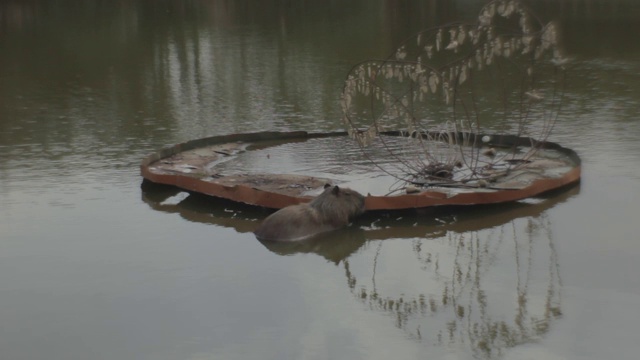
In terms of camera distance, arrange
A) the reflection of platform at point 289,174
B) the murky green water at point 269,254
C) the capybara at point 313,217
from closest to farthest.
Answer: the murky green water at point 269,254, the capybara at point 313,217, the reflection of platform at point 289,174

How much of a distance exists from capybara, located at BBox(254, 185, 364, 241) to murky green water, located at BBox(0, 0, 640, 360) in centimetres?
9

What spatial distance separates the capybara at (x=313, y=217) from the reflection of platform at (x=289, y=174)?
0.57ft

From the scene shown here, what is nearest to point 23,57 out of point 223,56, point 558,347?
point 223,56

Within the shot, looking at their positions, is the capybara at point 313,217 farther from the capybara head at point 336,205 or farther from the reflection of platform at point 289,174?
the reflection of platform at point 289,174

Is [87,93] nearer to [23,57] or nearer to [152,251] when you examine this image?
[23,57]

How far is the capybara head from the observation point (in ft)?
19.2

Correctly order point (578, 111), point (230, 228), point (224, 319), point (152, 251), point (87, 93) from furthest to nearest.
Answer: point (87, 93), point (578, 111), point (230, 228), point (152, 251), point (224, 319)

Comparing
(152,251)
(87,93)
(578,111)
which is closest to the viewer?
(152,251)

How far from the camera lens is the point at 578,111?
9.00 meters

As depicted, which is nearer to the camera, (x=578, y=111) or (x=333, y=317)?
(x=333, y=317)

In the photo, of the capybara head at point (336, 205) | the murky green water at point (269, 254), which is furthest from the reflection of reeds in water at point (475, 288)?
the capybara head at point (336, 205)

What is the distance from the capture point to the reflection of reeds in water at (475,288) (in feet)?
14.6

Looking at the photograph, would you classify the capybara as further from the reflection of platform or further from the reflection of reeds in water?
the reflection of reeds in water

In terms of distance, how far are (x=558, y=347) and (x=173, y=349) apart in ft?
4.95
